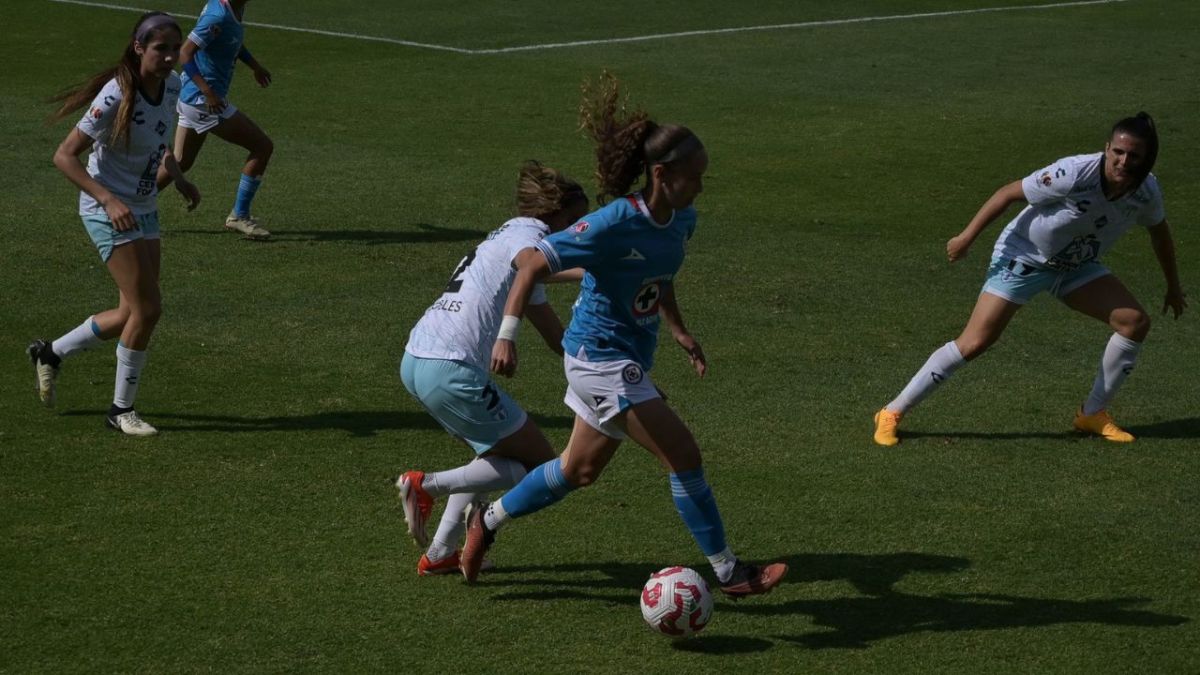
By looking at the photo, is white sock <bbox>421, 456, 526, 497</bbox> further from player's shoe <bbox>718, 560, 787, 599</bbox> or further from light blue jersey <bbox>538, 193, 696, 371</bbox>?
player's shoe <bbox>718, 560, 787, 599</bbox>

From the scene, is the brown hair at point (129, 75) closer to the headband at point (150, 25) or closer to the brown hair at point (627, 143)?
the headband at point (150, 25)

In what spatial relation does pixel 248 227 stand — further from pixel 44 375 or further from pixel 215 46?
pixel 44 375

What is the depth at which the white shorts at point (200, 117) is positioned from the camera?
13.7m

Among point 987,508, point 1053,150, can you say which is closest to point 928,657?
point 987,508

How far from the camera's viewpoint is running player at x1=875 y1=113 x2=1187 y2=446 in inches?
357

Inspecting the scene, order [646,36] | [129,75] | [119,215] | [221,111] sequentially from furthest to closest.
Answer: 1. [646,36]
2. [221,111]
3. [129,75]
4. [119,215]

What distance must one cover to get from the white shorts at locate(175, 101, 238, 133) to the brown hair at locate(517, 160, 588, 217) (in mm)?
7086

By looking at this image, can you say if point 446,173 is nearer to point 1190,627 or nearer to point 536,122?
point 536,122

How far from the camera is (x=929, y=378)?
9.47 metres

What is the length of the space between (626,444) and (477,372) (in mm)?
2280

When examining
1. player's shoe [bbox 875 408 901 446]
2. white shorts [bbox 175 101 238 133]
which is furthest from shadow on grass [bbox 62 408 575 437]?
white shorts [bbox 175 101 238 133]

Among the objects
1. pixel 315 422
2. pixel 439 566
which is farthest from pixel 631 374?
pixel 315 422

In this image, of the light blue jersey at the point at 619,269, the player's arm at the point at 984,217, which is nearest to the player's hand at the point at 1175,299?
the player's arm at the point at 984,217

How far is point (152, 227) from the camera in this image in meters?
9.34
